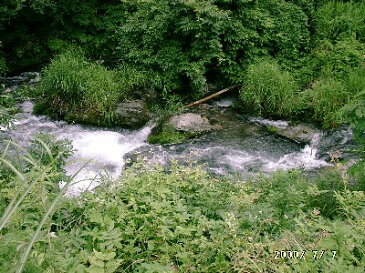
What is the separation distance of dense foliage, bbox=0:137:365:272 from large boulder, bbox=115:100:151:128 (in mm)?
4591

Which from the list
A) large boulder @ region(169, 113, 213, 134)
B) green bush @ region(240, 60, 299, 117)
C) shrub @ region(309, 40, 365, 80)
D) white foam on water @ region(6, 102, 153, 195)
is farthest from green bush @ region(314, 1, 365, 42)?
white foam on water @ region(6, 102, 153, 195)

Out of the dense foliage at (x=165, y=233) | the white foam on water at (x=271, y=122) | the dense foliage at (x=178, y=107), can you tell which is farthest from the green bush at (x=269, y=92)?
the dense foliage at (x=165, y=233)

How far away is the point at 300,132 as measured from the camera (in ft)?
24.9

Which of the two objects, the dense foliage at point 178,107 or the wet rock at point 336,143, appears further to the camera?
the wet rock at point 336,143

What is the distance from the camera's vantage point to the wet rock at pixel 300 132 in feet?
24.4

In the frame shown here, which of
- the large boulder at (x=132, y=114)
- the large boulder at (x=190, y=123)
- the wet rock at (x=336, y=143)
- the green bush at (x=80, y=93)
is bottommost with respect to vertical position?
the wet rock at (x=336, y=143)

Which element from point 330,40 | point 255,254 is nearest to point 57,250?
point 255,254

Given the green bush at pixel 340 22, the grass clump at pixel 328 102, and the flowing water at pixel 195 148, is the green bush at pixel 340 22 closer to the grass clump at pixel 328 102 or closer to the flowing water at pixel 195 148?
the grass clump at pixel 328 102

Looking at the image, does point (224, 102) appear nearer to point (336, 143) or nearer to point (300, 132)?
point (300, 132)

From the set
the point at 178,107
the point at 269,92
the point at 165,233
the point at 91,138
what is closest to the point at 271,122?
the point at 269,92

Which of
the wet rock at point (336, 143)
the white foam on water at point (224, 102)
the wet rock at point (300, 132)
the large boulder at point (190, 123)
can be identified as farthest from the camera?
the white foam on water at point (224, 102)

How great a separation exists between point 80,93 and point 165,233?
6104 mm

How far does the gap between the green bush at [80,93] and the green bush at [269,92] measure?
9.28 ft

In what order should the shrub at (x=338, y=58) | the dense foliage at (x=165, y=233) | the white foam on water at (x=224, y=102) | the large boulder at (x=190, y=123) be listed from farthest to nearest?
the white foam on water at (x=224, y=102)
the shrub at (x=338, y=58)
the large boulder at (x=190, y=123)
the dense foliage at (x=165, y=233)
